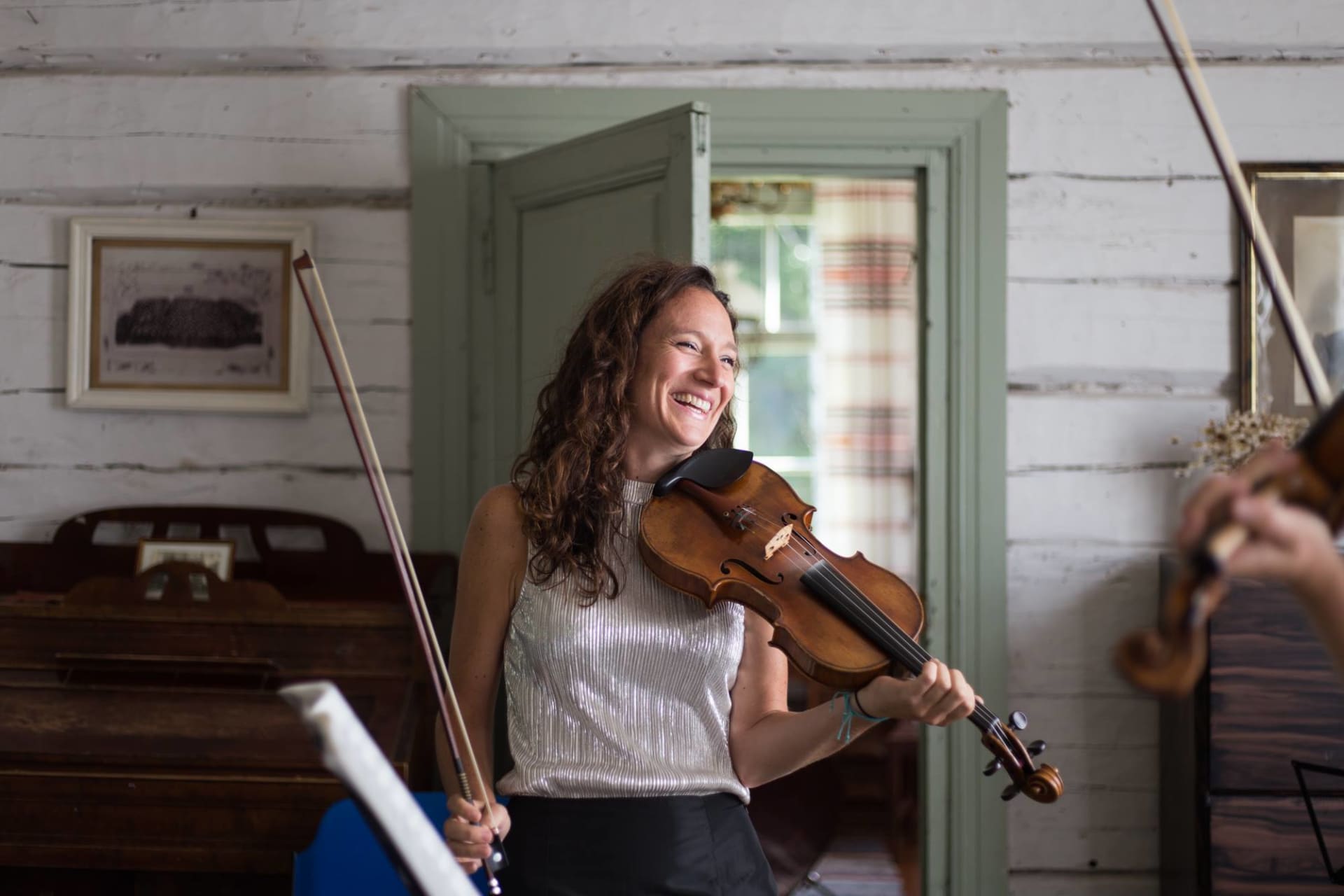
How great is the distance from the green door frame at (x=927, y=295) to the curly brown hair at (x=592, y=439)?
1114mm

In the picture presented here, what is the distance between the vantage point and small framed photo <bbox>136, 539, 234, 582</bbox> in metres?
2.64

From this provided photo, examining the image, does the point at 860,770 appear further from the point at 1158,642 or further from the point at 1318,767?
the point at 1158,642

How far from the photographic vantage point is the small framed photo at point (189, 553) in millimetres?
2643

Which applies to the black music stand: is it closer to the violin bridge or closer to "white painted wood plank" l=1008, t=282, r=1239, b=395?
"white painted wood plank" l=1008, t=282, r=1239, b=395

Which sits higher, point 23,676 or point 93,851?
point 23,676

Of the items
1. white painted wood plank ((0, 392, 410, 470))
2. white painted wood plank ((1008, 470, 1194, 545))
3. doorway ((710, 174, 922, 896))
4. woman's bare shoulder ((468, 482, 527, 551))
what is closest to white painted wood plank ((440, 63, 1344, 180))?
white painted wood plank ((1008, 470, 1194, 545))

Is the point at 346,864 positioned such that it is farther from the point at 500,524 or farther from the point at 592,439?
the point at 592,439

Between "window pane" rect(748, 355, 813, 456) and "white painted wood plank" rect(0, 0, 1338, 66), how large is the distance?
2788mm

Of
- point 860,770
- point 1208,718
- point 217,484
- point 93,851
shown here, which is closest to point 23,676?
point 93,851

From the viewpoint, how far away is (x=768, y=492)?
1638mm

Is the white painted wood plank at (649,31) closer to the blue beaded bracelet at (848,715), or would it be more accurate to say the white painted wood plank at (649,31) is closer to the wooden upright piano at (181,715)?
the wooden upright piano at (181,715)

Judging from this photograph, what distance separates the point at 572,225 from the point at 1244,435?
160cm

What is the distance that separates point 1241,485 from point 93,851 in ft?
7.83

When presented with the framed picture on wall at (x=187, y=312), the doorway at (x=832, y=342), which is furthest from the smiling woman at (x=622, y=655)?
the doorway at (x=832, y=342)
